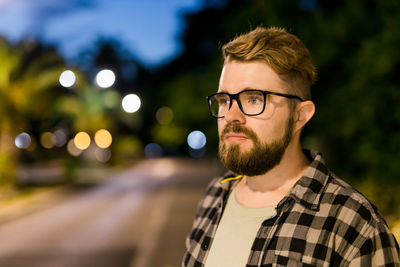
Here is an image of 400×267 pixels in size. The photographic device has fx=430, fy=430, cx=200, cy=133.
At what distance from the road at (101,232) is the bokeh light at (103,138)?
20063mm

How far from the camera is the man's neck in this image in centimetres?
196

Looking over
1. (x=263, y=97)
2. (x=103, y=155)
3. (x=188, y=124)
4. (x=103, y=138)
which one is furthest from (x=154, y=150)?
(x=263, y=97)

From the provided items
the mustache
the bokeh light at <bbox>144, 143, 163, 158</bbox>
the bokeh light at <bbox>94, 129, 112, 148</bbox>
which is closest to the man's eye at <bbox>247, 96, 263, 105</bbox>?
the mustache

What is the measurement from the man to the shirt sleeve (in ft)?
0.09

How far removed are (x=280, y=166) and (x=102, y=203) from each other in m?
15.3

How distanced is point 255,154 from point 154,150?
261 ft

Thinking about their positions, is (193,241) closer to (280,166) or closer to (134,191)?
(280,166)

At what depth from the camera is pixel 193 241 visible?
223cm

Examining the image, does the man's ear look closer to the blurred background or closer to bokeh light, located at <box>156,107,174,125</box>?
the blurred background

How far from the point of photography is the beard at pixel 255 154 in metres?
1.88

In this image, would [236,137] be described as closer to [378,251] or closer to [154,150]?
[378,251]

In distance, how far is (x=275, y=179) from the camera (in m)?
1.98

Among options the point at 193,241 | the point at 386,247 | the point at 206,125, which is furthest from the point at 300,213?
the point at 206,125

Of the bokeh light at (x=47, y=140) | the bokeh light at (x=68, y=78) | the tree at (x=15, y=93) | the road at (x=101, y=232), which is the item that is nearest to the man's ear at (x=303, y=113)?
the road at (x=101, y=232)
